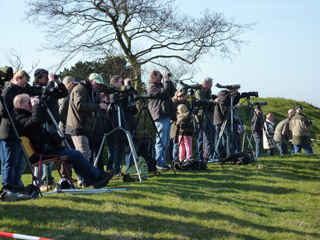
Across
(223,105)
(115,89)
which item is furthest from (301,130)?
(115,89)

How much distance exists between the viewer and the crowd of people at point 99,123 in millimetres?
7535

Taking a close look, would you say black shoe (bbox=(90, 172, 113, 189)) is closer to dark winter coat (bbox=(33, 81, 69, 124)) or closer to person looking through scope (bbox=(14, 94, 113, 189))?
person looking through scope (bbox=(14, 94, 113, 189))

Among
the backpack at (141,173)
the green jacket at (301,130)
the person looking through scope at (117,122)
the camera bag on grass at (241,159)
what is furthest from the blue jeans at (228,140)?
the green jacket at (301,130)

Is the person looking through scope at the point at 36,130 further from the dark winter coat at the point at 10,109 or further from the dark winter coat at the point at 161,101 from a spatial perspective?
the dark winter coat at the point at 161,101

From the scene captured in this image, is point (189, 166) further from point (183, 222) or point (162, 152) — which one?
point (183, 222)

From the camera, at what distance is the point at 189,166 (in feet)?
36.7

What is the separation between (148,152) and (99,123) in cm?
125

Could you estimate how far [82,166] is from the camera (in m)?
7.99

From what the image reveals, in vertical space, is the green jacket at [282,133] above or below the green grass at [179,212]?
above

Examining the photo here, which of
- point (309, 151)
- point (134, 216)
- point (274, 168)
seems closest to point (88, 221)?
point (134, 216)

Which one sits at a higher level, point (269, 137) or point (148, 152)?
point (269, 137)

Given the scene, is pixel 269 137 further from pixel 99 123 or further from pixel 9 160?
pixel 9 160

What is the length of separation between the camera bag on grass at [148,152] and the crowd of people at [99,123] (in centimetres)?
29

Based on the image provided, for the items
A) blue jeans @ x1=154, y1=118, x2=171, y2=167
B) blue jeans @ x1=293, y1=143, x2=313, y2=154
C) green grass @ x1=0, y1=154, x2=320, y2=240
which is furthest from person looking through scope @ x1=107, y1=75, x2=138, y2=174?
blue jeans @ x1=293, y1=143, x2=313, y2=154
